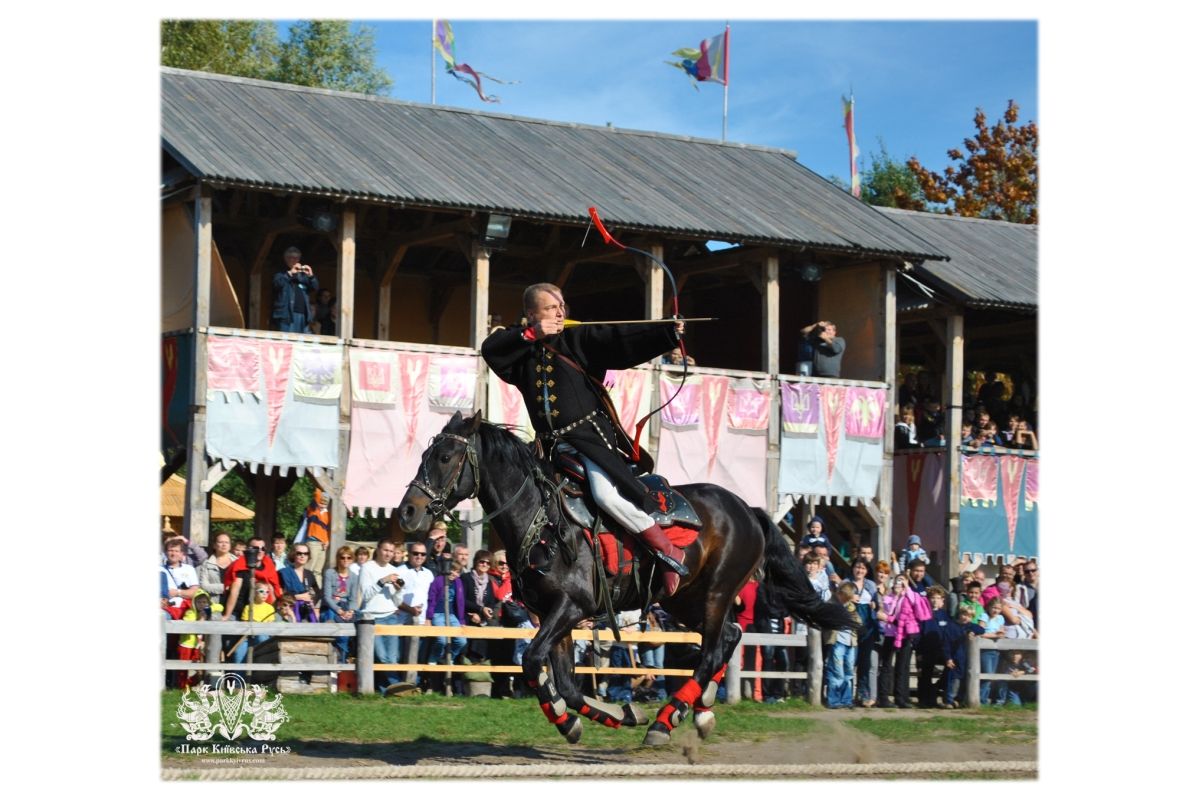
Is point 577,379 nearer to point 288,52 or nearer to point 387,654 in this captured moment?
point 387,654

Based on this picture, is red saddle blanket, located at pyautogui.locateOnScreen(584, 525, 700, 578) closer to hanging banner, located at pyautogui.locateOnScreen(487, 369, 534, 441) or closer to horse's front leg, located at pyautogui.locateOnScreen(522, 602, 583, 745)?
horse's front leg, located at pyautogui.locateOnScreen(522, 602, 583, 745)

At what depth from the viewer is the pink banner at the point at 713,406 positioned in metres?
24.0

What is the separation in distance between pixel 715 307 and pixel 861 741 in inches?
680

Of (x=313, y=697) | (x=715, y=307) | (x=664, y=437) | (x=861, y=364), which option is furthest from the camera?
(x=715, y=307)

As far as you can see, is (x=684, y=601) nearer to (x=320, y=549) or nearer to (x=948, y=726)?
(x=948, y=726)

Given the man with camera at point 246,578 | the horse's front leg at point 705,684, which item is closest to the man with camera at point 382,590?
the man with camera at point 246,578

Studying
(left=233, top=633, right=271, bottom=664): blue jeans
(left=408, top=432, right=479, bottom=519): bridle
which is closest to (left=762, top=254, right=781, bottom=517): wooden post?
(left=233, top=633, right=271, bottom=664): blue jeans

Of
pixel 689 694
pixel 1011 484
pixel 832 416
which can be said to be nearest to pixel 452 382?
pixel 832 416

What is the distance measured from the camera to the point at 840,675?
1745cm

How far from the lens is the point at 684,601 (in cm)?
1206

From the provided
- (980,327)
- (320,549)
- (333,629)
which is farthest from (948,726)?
(980,327)

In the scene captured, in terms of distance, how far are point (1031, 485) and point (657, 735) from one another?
1726 centimetres

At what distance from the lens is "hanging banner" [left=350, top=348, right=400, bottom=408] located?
21750 millimetres

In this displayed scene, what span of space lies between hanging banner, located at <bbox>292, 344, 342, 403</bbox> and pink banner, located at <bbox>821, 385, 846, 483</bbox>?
24.0 ft
